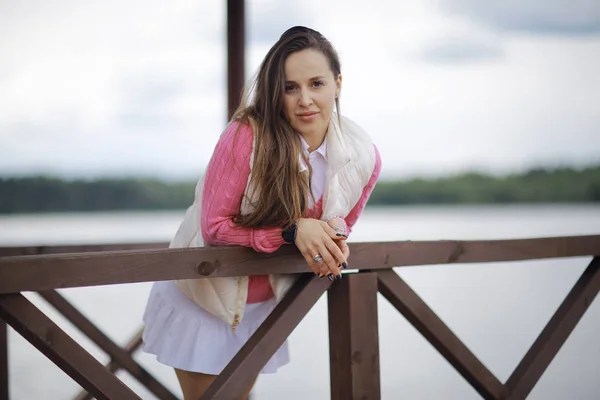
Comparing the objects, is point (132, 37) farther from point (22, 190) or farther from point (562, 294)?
point (562, 294)

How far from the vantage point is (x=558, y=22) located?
2111 cm

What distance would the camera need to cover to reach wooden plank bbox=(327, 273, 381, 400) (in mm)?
1972

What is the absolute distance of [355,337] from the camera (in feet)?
6.49

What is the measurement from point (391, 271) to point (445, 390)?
368cm

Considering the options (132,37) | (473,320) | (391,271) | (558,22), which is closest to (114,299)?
(473,320)

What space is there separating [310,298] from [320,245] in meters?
0.23

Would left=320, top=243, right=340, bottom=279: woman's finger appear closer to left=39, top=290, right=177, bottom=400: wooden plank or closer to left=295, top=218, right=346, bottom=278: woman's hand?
left=295, top=218, right=346, bottom=278: woman's hand

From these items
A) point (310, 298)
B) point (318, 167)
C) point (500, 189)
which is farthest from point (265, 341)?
point (500, 189)

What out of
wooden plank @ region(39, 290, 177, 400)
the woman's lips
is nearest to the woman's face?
the woman's lips

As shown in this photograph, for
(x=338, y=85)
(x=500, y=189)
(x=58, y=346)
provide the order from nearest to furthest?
(x=58, y=346)
(x=338, y=85)
(x=500, y=189)

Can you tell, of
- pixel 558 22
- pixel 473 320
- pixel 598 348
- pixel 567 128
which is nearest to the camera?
pixel 598 348

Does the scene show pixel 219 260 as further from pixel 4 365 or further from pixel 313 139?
pixel 4 365

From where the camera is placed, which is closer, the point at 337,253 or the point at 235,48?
the point at 337,253

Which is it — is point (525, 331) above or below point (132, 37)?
below
